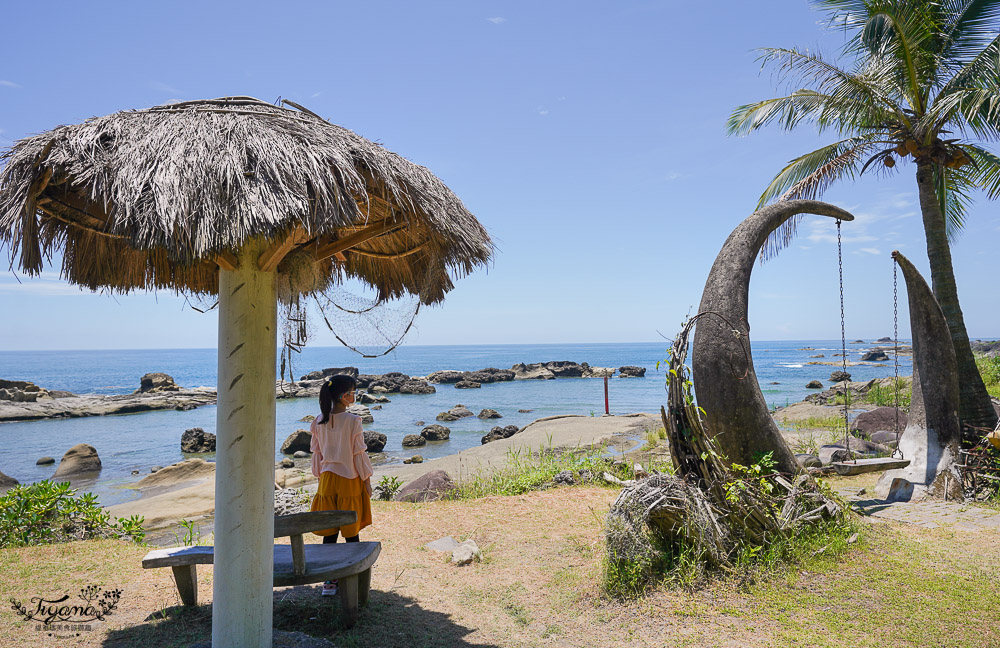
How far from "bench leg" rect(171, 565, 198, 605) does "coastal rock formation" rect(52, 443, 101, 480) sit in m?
14.5

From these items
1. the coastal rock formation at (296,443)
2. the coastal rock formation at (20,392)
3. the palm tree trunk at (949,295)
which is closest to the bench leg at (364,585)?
the palm tree trunk at (949,295)

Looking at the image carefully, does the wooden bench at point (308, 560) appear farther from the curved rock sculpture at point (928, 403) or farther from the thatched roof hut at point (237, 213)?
the curved rock sculpture at point (928, 403)

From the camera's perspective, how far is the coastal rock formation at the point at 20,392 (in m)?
31.5

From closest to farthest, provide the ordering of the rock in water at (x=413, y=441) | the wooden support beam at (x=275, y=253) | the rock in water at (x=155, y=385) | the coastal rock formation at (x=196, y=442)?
the wooden support beam at (x=275, y=253)
the rock in water at (x=413, y=441)
the coastal rock formation at (x=196, y=442)
the rock in water at (x=155, y=385)

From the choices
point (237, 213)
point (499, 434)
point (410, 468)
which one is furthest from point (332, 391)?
point (499, 434)

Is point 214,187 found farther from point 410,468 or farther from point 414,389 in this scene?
point 414,389

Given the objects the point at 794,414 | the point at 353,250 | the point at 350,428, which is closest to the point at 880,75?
the point at 353,250

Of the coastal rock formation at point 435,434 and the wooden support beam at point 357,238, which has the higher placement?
the wooden support beam at point 357,238

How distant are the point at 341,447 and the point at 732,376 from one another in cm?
376

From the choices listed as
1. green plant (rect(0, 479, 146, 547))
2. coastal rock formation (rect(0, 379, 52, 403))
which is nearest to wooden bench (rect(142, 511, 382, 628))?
green plant (rect(0, 479, 146, 547))

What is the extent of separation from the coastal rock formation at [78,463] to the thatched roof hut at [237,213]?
49.9 feet

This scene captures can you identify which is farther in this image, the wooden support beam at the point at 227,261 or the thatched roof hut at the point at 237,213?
the wooden support beam at the point at 227,261

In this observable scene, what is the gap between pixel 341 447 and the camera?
15.6ft

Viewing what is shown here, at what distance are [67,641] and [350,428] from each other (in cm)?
225
